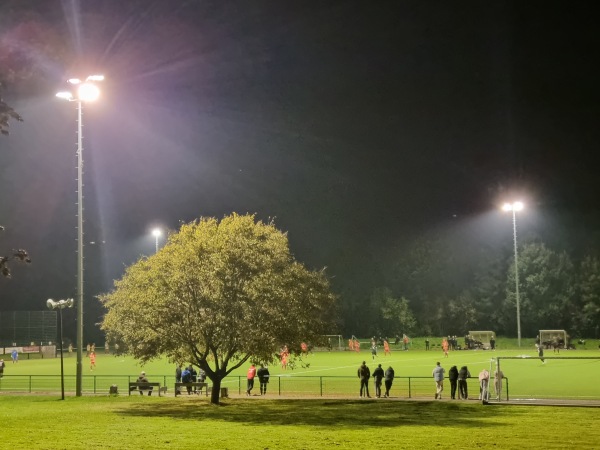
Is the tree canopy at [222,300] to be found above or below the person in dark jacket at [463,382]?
above

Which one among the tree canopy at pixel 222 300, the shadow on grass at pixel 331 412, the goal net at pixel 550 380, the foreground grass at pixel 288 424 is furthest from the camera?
the goal net at pixel 550 380

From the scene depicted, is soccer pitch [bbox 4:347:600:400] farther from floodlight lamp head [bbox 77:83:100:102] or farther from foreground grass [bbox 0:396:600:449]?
floodlight lamp head [bbox 77:83:100:102]

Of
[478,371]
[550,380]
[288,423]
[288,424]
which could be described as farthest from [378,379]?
[478,371]

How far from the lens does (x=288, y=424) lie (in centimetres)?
2369

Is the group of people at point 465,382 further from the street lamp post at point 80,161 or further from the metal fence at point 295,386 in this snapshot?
the street lamp post at point 80,161

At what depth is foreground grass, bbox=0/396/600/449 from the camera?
18642 millimetres

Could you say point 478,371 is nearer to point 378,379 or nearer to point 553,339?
point 378,379

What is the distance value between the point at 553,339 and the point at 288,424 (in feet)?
205

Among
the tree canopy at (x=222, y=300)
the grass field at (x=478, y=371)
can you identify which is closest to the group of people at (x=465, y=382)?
the grass field at (x=478, y=371)

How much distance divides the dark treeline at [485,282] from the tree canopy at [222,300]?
73610mm

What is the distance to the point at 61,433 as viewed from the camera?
20.8 meters

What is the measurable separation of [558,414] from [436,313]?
8324 centimetres

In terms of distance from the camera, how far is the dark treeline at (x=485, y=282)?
98.0 meters

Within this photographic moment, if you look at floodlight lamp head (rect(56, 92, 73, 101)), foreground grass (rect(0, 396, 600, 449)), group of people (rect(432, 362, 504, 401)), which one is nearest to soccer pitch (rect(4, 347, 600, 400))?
group of people (rect(432, 362, 504, 401))
